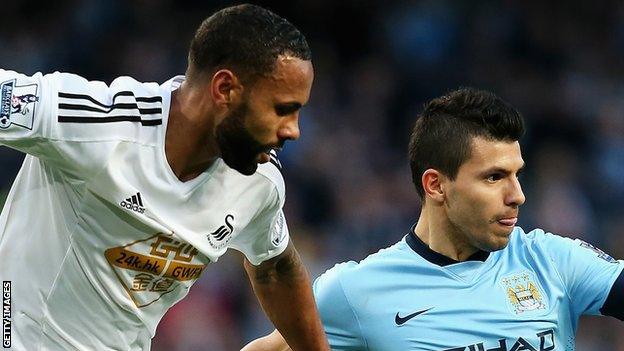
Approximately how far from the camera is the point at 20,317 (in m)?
3.73

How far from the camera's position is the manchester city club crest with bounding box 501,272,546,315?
404cm

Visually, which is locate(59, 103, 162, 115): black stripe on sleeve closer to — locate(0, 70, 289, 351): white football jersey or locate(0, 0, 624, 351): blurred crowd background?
locate(0, 70, 289, 351): white football jersey

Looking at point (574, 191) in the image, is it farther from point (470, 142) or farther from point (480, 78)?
point (470, 142)

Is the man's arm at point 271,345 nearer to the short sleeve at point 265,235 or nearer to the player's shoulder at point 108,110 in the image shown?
the short sleeve at point 265,235

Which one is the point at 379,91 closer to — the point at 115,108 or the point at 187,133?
the point at 187,133

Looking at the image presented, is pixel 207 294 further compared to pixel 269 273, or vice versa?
pixel 207 294

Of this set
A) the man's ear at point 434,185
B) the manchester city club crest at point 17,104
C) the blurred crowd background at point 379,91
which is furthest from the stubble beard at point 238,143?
the blurred crowd background at point 379,91

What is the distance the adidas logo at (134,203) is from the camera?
144 inches

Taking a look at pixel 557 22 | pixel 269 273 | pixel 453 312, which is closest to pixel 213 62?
pixel 269 273

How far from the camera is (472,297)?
4117mm

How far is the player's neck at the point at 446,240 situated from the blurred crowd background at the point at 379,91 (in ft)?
13.5

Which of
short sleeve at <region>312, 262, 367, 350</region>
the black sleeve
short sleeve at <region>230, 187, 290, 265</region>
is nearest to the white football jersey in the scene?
short sleeve at <region>230, 187, 290, 265</region>

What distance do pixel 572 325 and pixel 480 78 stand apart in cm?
764
